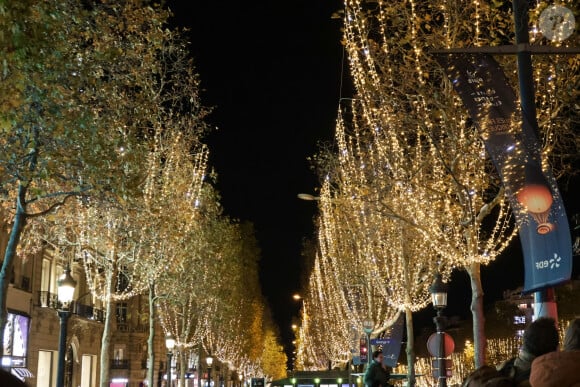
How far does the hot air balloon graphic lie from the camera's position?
29.8 feet

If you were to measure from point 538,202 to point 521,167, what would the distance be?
1.81 ft

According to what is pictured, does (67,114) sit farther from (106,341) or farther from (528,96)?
(106,341)

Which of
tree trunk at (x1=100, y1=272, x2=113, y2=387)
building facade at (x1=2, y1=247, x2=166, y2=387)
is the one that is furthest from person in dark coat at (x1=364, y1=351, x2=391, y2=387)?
tree trunk at (x1=100, y1=272, x2=113, y2=387)

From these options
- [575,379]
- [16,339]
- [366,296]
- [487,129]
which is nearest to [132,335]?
[366,296]

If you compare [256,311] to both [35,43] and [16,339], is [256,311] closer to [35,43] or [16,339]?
[16,339]

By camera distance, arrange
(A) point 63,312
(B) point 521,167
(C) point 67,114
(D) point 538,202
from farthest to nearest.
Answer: (A) point 63,312 → (C) point 67,114 → (B) point 521,167 → (D) point 538,202

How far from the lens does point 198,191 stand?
113 ft

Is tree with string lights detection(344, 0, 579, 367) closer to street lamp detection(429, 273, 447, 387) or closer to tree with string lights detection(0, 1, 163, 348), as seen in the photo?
street lamp detection(429, 273, 447, 387)

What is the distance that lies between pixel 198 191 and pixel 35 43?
22.2 m

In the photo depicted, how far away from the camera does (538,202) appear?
9211 mm

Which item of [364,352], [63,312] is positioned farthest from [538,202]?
[364,352]

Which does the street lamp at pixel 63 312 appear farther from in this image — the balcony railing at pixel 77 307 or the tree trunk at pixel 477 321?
the balcony railing at pixel 77 307

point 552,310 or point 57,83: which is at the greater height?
point 57,83

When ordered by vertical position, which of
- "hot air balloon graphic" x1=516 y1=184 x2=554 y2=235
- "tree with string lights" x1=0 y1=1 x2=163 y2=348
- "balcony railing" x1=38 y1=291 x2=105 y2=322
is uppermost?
"tree with string lights" x1=0 y1=1 x2=163 y2=348
